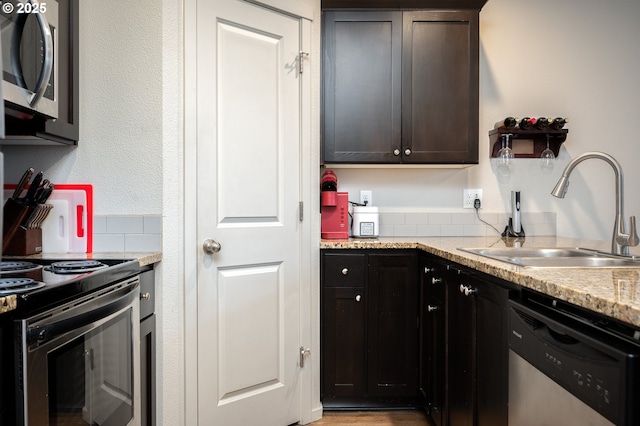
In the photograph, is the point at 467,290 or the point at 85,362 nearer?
the point at 85,362

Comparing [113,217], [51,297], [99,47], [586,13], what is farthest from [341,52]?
[51,297]

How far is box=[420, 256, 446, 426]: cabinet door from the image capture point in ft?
6.34

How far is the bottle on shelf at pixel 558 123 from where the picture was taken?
2.56 metres

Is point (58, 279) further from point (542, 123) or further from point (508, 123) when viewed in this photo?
point (542, 123)

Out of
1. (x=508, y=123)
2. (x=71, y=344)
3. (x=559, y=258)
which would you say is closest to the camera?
(x=71, y=344)

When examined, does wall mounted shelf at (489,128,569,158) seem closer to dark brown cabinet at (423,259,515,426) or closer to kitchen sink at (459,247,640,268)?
kitchen sink at (459,247,640,268)

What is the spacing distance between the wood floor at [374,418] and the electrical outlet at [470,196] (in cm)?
127

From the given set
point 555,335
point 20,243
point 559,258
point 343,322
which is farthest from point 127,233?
point 559,258

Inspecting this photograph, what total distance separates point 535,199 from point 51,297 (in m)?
2.70

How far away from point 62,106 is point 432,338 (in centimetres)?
187

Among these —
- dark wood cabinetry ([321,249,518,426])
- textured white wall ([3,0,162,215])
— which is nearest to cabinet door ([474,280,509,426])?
dark wood cabinetry ([321,249,518,426])

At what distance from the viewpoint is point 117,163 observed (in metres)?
1.75

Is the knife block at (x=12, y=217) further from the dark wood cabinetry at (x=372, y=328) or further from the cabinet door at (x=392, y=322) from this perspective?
the cabinet door at (x=392, y=322)

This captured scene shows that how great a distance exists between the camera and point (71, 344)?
1.08 meters
